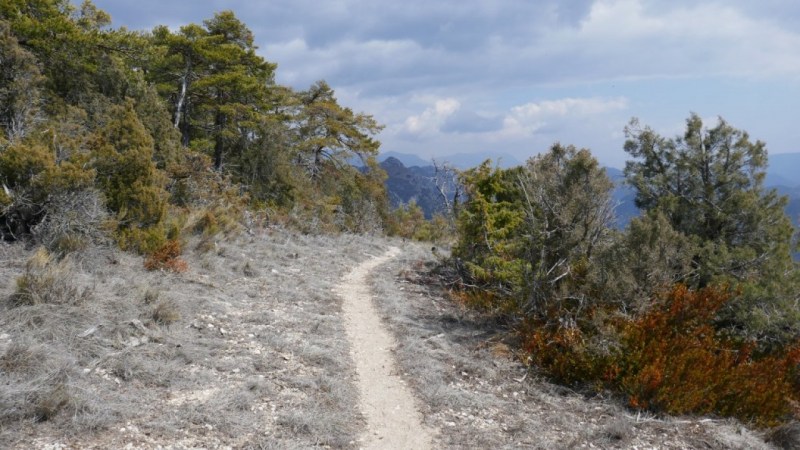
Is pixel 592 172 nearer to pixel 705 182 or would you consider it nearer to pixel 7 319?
pixel 705 182

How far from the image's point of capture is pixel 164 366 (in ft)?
19.0

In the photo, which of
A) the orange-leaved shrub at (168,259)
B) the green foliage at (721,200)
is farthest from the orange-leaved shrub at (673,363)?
the orange-leaved shrub at (168,259)

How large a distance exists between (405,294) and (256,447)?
782cm

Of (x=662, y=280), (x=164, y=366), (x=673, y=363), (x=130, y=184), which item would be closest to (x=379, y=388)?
(x=164, y=366)

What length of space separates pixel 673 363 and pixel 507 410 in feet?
9.27

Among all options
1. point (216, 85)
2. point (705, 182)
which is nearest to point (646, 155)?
point (705, 182)

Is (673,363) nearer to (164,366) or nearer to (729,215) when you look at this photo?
(729,215)

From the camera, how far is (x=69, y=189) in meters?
8.79

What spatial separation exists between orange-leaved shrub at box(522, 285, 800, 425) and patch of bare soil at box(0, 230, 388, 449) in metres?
3.65

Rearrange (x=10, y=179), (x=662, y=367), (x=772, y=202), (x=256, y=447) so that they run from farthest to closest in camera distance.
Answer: (x=772, y=202) → (x=10, y=179) → (x=662, y=367) → (x=256, y=447)

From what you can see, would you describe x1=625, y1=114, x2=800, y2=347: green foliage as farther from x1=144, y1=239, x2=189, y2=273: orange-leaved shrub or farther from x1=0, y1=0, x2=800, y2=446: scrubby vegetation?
x1=144, y1=239, x2=189, y2=273: orange-leaved shrub

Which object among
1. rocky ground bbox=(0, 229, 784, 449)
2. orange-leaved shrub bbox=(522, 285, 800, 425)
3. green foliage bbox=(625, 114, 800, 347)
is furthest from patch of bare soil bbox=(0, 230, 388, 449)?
green foliage bbox=(625, 114, 800, 347)

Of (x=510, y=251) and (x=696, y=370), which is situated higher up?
(x=510, y=251)

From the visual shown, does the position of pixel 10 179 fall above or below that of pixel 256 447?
above
